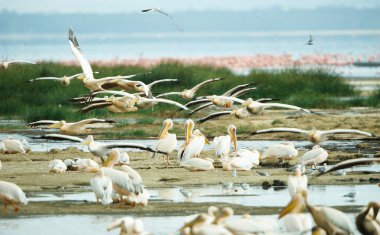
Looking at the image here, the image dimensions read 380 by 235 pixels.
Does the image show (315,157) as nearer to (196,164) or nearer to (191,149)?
(196,164)

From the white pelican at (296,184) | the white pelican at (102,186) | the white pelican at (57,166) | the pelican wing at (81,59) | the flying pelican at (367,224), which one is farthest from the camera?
the pelican wing at (81,59)

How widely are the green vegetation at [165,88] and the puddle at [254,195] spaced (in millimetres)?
8909

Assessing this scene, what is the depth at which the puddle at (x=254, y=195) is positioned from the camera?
1298 centimetres

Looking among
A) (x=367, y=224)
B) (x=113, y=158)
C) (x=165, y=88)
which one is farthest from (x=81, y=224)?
(x=165, y=88)

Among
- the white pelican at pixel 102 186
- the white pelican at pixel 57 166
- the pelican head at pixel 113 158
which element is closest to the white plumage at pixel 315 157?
the pelican head at pixel 113 158

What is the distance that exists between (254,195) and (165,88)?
14.5m

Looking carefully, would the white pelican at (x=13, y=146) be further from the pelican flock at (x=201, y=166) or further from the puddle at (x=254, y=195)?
the puddle at (x=254, y=195)

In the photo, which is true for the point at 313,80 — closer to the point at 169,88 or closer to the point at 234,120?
the point at 169,88

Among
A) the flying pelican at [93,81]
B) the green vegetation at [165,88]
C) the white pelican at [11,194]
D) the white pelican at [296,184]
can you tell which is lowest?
the green vegetation at [165,88]

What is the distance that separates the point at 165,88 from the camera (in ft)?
91.4

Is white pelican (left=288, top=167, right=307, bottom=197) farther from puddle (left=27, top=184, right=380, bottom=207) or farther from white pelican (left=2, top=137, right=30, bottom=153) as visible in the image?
white pelican (left=2, top=137, right=30, bottom=153)

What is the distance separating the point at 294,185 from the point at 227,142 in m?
4.57

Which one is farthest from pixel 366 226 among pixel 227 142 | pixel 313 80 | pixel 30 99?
pixel 313 80

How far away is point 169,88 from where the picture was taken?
27.9 m
